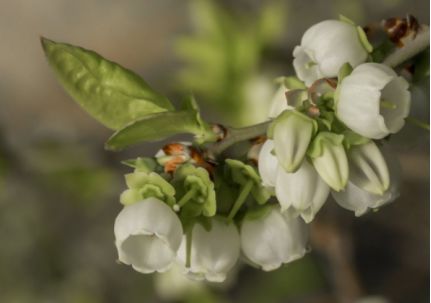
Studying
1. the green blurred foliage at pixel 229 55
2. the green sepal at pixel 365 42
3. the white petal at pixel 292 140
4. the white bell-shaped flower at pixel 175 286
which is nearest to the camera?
the white petal at pixel 292 140

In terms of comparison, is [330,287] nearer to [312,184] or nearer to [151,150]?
[151,150]

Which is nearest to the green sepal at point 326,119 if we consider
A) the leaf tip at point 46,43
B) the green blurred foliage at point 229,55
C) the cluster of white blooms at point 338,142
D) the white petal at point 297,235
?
the cluster of white blooms at point 338,142

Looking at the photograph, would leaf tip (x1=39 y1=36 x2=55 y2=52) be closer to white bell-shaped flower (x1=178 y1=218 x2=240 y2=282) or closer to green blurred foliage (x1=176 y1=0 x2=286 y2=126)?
white bell-shaped flower (x1=178 y1=218 x2=240 y2=282)

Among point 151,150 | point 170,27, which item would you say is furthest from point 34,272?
point 170,27

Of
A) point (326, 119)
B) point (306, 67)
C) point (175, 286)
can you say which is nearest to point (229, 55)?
point (175, 286)

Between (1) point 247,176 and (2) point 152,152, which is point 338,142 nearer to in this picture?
(1) point 247,176

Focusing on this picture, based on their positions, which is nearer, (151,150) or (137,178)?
(137,178)

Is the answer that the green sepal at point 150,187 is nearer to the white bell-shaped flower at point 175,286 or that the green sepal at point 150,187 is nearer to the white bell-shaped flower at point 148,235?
the white bell-shaped flower at point 148,235
